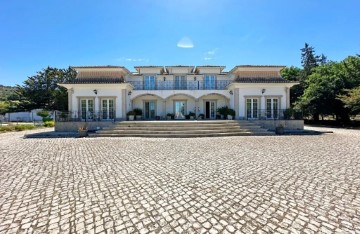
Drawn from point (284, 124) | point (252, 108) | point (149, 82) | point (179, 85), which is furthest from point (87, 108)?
point (284, 124)

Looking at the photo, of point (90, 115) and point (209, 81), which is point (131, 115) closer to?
point (90, 115)

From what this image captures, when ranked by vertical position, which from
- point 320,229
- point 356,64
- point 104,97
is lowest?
point 320,229

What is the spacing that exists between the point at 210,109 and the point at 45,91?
130 ft

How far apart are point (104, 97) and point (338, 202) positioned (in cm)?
1980

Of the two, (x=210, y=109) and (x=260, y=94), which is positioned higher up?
(x=260, y=94)

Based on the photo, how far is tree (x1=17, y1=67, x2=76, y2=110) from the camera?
137ft

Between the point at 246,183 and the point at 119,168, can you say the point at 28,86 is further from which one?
the point at 246,183

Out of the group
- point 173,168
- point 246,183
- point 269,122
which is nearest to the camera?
point 246,183

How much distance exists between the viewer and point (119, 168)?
6.59m

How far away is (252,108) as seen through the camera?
20.8 meters

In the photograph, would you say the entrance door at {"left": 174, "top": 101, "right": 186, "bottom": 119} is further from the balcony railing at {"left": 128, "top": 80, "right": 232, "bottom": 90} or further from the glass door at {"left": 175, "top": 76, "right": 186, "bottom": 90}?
the glass door at {"left": 175, "top": 76, "right": 186, "bottom": 90}

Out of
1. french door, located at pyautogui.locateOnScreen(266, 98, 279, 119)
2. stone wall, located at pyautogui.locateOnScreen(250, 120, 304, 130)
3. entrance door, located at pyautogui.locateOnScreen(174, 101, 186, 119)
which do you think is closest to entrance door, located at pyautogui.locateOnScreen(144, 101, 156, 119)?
entrance door, located at pyautogui.locateOnScreen(174, 101, 186, 119)

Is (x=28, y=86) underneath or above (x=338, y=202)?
above

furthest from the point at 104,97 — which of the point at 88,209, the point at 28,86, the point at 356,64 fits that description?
the point at 28,86
